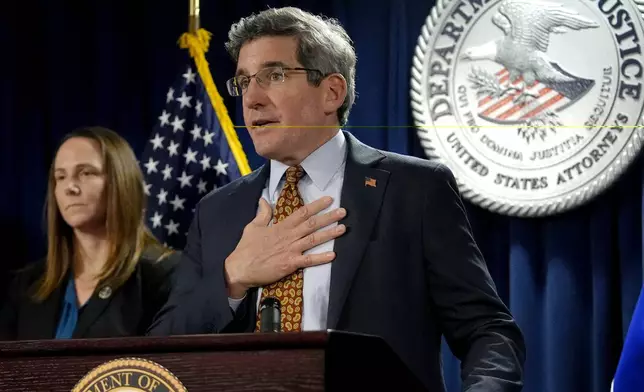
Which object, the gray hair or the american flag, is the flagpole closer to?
the american flag

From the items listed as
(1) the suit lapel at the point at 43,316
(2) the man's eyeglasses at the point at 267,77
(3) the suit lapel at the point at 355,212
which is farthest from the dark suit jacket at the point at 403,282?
(1) the suit lapel at the point at 43,316

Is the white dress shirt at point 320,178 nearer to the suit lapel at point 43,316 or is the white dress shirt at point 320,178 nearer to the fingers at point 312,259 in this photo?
the fingers at point 312,259

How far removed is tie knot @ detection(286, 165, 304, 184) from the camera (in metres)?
2.37

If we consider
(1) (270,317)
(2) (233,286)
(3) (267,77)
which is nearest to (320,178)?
(3) (267,77)

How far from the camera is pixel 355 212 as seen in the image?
227 cm

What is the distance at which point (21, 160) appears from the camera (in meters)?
3.81

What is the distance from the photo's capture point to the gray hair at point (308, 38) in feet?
7.99

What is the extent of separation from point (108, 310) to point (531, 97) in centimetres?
131

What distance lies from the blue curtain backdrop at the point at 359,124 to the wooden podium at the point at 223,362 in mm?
1264

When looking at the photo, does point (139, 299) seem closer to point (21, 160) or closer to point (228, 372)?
point (21, 160)

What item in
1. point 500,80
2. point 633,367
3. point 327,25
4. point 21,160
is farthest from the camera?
point 21,160

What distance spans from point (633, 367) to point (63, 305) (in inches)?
65.4

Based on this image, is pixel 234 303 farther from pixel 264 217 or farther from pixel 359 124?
pixel 359 124

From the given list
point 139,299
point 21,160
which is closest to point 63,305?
point 139,299
